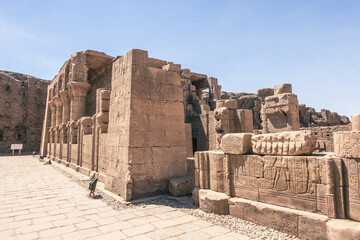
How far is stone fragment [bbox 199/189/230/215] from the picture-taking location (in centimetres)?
438

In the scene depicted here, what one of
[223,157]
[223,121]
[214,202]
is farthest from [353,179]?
[223,121]

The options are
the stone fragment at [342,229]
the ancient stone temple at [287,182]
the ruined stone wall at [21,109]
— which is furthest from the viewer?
the ruined stone wall at [21,109]

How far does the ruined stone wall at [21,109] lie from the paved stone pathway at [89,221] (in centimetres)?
2223

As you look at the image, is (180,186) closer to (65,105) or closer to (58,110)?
(65,105)

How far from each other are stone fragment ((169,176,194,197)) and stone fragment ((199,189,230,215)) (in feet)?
3.39

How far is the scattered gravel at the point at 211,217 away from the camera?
3.47m

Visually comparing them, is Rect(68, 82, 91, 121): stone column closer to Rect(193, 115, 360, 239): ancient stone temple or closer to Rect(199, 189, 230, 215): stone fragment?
Rect(193, 115, 360, 239): ancient stone temple

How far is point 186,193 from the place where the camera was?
580 centimetres

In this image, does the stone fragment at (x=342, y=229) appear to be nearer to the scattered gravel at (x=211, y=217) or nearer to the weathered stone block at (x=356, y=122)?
the scattered gravel at (x=211, y=217)

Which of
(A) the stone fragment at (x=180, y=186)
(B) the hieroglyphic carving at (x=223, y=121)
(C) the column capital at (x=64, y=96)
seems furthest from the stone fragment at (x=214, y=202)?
(C) the column capital at (x=64, y=96)

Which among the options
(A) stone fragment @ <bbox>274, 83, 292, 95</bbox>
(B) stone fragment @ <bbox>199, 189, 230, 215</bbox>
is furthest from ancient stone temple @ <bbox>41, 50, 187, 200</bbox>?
(A) stone fragment @ <bbox>274, 83, 292, 95</bbox>

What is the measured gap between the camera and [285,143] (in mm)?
3711

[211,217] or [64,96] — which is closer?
[211,217]

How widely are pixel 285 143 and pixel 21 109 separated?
28533 millimetres
